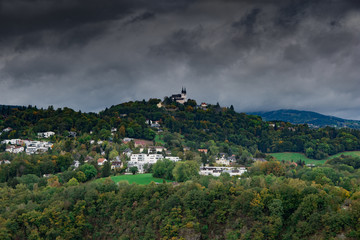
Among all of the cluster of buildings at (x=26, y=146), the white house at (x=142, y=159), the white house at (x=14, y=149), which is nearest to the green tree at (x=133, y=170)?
the white house at (x=142, y=159)

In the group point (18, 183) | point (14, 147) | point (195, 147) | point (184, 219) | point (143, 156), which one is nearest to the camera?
point (184, 219)

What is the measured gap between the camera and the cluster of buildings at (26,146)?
336ft

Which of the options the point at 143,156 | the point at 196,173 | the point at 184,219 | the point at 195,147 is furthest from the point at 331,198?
the point at 195,147

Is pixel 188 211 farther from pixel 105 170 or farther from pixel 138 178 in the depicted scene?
pixel 105 170

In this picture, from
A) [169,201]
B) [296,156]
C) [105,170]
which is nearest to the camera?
[169,201]

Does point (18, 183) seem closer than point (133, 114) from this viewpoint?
Yes

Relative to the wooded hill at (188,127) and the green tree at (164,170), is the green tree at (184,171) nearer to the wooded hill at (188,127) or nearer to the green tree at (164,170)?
the green tree at (164,170)

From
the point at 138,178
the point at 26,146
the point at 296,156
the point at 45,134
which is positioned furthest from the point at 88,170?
the point at 296,156

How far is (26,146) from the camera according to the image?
107250mm

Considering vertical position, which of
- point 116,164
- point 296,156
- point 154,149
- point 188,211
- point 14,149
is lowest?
point 188,211

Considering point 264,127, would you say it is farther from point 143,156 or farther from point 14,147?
point 14,147

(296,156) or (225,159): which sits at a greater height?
(296,156)

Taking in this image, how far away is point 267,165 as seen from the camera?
75062 millimetres

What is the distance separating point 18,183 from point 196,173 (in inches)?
1490
